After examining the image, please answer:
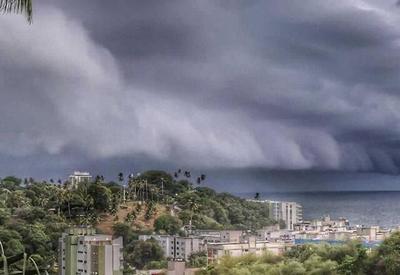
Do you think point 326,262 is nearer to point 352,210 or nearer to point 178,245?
point 178,245

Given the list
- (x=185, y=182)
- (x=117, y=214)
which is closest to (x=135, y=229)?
(x=117, y=214)

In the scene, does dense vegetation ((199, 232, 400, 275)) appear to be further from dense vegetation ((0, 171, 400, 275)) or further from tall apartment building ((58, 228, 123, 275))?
tall apartment building ((58, 228, 123, 275))

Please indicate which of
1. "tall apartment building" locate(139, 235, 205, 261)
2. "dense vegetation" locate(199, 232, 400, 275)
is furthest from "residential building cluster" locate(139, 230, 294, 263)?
"dense vegetation" locate(199, 232, 400, 275)

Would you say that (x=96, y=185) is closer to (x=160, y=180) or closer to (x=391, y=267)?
(x=160, y=180)

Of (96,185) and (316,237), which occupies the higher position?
(96,185)

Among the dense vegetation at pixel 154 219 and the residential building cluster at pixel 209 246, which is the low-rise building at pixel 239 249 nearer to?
the residential building cluster at pixel 209 246

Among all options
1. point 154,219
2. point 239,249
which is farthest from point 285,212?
point 239,249
